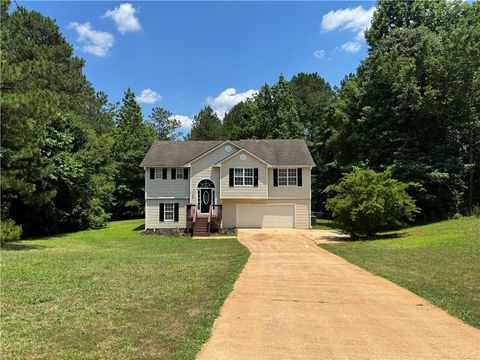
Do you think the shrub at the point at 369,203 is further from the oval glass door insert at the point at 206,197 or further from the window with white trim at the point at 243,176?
the oval glass door insert at the point at 206,197

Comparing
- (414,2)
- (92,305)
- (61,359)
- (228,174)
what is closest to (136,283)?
(92,305)

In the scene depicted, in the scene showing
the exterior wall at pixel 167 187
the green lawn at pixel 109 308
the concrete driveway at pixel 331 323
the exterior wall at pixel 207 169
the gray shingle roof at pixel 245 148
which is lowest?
the concrete driveway at pixel 331 323

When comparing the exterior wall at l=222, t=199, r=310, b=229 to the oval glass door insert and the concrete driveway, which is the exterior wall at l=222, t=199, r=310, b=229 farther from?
the concrete driveway

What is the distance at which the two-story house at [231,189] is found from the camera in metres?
28.3

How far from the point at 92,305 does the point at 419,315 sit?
18.5 ft

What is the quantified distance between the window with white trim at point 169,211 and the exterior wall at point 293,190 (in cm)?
710

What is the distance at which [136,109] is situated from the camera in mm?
54594

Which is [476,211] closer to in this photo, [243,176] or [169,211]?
[243,176]

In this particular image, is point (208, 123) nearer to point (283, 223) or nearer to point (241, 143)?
point (241, 143)

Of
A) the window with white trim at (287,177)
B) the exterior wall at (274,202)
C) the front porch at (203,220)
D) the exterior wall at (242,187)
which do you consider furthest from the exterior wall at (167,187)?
the window with white trim at (287,177)

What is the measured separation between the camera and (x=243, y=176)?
28344 millimetres

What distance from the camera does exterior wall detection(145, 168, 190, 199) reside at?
29.5m

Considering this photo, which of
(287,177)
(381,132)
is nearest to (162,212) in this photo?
(287,177)

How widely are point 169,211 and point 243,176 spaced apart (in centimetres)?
602
